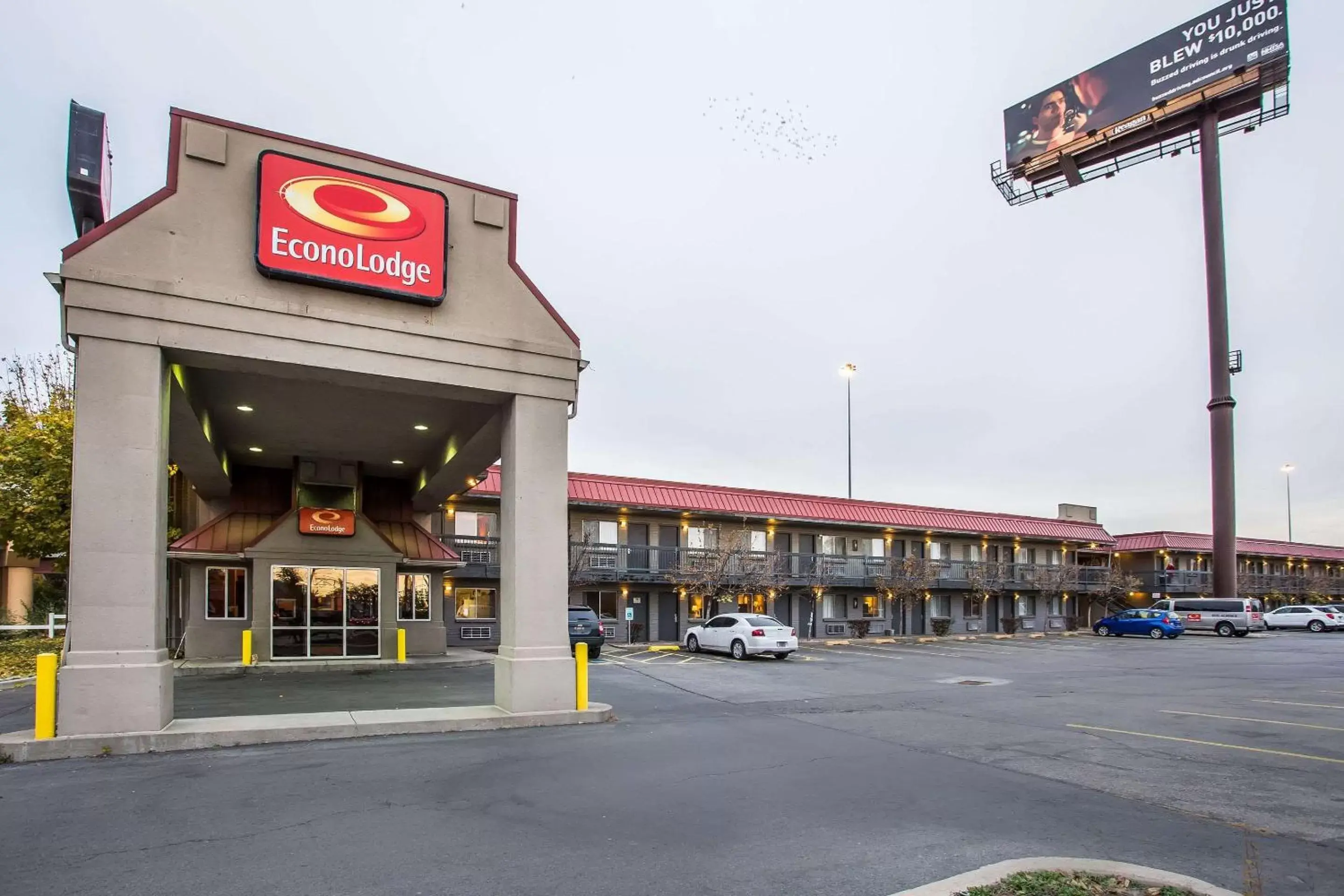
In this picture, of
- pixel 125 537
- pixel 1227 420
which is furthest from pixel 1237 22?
pixel 125 537

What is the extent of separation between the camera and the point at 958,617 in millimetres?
46031

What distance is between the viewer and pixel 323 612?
22.9 meters

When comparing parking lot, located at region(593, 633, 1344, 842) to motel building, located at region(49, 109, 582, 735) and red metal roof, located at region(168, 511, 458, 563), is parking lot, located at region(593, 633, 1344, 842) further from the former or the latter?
red metal roof, located at region(168, 511, 458, 563)

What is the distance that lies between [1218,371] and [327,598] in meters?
45.8

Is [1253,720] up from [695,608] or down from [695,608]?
up

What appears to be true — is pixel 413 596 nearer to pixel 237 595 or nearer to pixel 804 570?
pixel 237 595

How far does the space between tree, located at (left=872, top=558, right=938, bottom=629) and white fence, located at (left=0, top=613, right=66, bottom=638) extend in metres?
33.6

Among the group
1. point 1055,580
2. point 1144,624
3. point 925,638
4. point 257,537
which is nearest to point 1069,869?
point 257,537

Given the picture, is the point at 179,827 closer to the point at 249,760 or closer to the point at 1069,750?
the point at 249,760

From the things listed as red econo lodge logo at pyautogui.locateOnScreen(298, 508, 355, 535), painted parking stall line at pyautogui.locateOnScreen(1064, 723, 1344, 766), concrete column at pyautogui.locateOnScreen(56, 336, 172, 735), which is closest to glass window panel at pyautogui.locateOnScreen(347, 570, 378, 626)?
red econo lodge logo at pyautogui.locateOnScreen(298, 508, 355, 535)

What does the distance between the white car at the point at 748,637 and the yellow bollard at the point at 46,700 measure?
19.5m

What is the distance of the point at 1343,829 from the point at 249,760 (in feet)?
37.4

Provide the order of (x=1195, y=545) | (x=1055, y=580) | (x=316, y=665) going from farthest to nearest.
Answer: (x=1195, y=545), (x=1055, y=580), (x=316, y=665)

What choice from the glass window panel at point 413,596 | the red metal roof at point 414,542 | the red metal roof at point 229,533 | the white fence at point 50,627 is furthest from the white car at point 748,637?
the white fence at point 50,627
